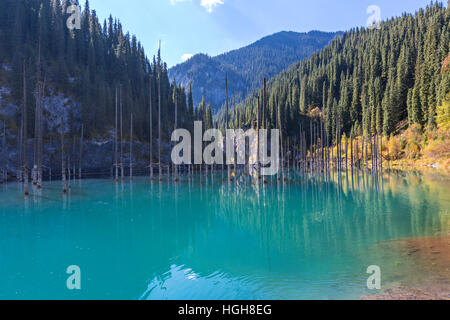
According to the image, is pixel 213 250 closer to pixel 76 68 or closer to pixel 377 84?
pixel 76 68

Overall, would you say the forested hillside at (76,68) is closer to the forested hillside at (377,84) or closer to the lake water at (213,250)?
the forested hillside at (377,84)

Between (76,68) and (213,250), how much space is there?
7872 cm

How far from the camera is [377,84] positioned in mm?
94375

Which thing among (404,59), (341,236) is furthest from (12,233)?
(404,59)

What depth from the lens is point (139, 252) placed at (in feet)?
35.1

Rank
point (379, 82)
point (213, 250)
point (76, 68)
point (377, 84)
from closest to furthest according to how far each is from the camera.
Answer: point (213, 250) → point (76, 68) → point (377, 84) → point (379, 82)

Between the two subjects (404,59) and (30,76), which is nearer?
(30,76)

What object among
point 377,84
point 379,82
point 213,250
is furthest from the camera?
point 379,82

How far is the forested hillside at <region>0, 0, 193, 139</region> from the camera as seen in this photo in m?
60.2

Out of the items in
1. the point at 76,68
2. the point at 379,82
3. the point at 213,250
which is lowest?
the point at 213,250

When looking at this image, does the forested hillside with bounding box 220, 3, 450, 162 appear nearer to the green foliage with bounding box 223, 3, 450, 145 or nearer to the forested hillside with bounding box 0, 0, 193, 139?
the green foliage with bounding box 223, 3, 450, 145

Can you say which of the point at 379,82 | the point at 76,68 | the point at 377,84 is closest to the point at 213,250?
the point at 76,68
